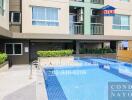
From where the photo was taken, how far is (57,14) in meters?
24.4

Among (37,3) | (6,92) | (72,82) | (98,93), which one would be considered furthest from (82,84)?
(37,3)

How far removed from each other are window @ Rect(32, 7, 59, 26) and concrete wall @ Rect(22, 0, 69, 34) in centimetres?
38

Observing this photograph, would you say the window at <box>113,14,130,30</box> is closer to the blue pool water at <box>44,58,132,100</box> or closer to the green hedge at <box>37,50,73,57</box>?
the green hedge at <box>37,50,73,57</box>

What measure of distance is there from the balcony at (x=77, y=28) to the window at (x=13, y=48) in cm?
604

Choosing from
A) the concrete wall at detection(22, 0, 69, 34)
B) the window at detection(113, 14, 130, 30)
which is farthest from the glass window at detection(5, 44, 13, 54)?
the window at detection(113, 14, 130, 30)

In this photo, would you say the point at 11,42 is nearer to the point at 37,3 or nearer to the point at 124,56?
the point at 37,3

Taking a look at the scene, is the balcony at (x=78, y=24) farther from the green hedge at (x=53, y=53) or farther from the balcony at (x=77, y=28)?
the green hedge at (x=53, y=53)

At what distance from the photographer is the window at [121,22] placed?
27.8 m

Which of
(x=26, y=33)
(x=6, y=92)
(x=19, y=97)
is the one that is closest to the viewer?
(x=19, y=97)

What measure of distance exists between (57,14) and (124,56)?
8979mm

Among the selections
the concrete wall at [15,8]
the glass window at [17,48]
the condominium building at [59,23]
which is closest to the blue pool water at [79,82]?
the condominium building at [59,23]

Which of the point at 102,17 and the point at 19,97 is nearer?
the point at 19,97

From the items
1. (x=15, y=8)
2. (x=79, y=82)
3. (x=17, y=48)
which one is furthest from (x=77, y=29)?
(x=79, y=82)

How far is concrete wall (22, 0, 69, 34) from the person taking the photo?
2288 centimetres
